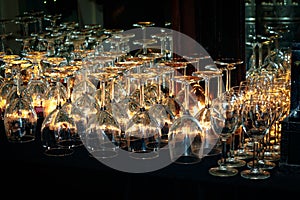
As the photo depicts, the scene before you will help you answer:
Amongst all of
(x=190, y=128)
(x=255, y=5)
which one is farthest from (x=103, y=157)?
(x=255, y=5)

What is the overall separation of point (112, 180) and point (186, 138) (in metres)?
0.32

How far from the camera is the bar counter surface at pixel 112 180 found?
6.53 feet

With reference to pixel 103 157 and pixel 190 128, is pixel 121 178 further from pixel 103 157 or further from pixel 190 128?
pixel 190 128

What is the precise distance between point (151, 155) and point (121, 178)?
0.17 meters

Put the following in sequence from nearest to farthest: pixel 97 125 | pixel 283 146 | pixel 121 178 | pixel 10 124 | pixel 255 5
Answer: pixel 283 146 → pixel 121 178 → pixel 97 125 → pixel 10 124 → pixel 255 5

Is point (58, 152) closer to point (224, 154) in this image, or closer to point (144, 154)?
point (144, 154)

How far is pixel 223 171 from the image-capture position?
2.09m

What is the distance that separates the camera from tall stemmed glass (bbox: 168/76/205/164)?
2.24 meters

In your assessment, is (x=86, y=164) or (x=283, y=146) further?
(x=86, y=164)

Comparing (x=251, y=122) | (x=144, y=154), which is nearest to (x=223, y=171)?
(x=251, y=122)

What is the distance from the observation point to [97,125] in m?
2.40

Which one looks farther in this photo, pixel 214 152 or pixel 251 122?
pixel 214 152

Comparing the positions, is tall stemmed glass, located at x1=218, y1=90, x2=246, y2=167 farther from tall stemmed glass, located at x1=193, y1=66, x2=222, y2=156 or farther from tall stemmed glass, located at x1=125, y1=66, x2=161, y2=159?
tall stemmed glass, located at x1=125, y1=66, x2=161, y2=159

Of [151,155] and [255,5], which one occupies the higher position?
[255,5]
